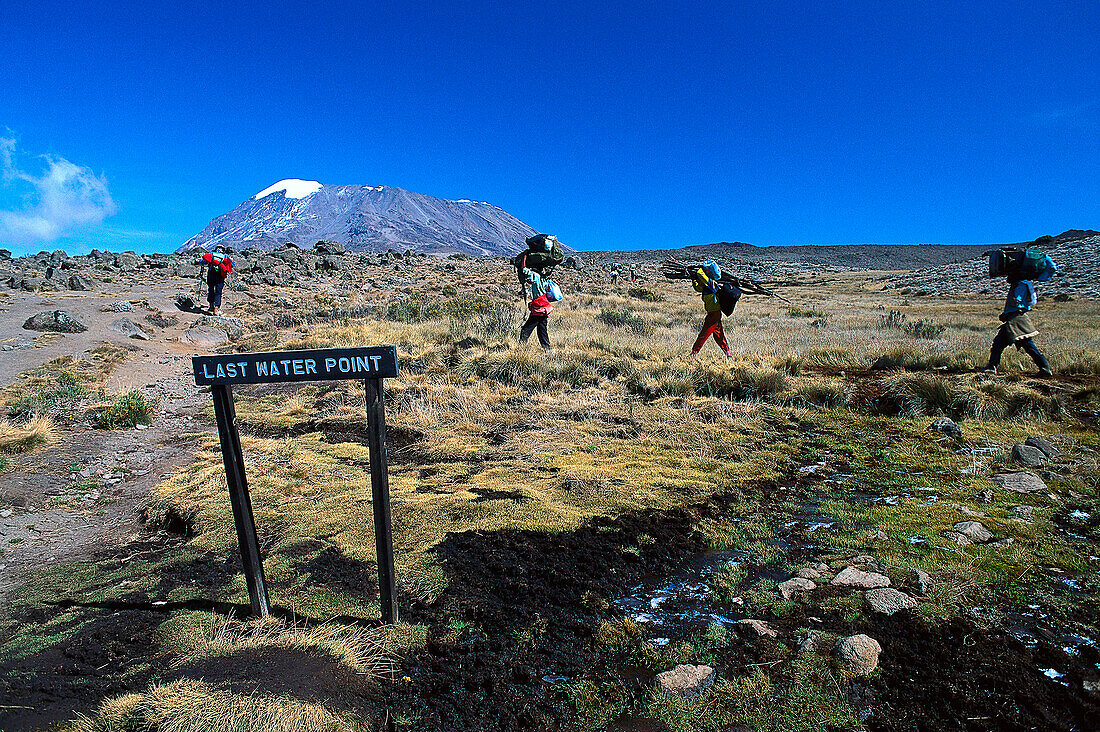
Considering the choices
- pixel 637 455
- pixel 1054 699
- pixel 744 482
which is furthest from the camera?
pixel 637 455

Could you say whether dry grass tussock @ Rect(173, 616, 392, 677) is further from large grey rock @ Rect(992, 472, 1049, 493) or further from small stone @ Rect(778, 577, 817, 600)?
large grey rock @ Rect(992, 472, 1049, 493)

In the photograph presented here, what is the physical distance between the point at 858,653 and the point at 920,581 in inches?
38.9

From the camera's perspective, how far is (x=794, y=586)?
3469 mm

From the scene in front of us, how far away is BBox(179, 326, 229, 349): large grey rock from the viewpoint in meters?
15.7

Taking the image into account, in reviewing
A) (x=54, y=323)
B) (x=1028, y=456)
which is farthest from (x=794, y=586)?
(x=54, y=323)

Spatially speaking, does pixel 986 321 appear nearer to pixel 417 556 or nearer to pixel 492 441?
pixel 492 441

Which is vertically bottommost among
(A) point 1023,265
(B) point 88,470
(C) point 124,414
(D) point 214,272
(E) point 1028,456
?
(E) point 1028,456

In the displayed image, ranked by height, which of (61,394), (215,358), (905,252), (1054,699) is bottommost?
(1054,699)

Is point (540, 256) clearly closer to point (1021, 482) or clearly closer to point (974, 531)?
point (1021, 482)

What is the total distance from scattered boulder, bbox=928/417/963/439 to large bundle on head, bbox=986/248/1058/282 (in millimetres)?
4197

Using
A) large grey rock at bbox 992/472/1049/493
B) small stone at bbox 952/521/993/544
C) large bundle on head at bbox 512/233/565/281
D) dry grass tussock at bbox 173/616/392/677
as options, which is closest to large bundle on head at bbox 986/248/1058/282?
large grey rock at bbox 992/472/1049/493

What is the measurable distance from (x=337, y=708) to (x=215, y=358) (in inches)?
72.0

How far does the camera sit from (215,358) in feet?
9.74

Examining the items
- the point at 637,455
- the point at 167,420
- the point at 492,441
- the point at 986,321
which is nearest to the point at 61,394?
the point at 167,420
